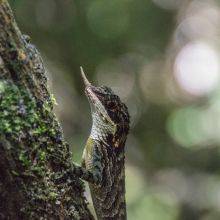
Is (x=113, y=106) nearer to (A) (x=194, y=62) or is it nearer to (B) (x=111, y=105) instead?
(B) (x=111, y=105)

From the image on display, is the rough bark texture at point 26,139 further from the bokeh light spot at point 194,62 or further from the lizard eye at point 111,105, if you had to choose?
the bokeh light spot at point 194,62

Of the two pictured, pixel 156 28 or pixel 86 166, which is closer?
pixel 86 166

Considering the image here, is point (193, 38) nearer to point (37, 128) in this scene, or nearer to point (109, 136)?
point (109, 136)

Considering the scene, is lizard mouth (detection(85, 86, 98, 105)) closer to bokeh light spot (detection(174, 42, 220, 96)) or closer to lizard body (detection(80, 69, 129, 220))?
lizard body (detection(80, 69, 129, 220))

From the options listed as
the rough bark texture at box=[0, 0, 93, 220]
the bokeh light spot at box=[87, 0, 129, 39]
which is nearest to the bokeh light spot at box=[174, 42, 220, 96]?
the bokeh light spot at box=[87, 0, 129, 39]

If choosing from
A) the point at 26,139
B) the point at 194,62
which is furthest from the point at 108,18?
the point at 26,139

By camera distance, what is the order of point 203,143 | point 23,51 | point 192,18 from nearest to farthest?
point 23,51 < point 203,143 < point 192,18

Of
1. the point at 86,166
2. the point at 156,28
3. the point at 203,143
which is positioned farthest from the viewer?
the point at 156,28

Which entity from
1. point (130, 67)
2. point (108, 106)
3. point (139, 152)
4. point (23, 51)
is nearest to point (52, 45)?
point (130, 67)
